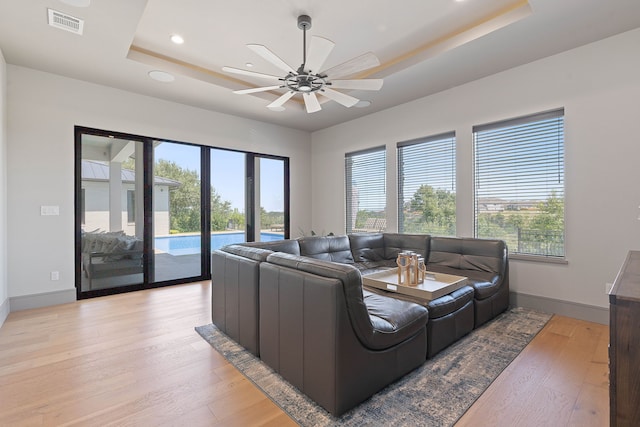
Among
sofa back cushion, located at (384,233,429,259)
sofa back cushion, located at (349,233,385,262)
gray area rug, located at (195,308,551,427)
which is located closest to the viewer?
gray area rug, located at (195,308,551,427)

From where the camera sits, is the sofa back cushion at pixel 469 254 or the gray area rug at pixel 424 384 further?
the sofa back cushion at pixel 469 254

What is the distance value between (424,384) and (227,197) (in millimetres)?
4548

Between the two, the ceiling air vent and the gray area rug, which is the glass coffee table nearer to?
the gray area rug

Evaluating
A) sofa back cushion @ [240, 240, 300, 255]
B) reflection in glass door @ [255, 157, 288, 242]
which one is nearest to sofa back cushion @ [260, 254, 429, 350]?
sofa back cushion @ [240, 240, 300, 255]

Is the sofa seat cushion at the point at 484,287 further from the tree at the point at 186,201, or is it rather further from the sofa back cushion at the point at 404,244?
the tree at the point at 186,201

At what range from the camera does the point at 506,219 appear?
4004 mm

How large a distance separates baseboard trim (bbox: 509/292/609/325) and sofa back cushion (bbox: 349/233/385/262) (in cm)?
178

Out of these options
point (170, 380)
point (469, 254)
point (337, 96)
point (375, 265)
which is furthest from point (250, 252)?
point (469, 254)

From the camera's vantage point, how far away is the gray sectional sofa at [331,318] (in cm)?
179

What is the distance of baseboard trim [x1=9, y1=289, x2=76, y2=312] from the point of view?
3705mm

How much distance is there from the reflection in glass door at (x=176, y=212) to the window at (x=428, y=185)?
357 centimetres

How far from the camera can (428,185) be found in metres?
4.84

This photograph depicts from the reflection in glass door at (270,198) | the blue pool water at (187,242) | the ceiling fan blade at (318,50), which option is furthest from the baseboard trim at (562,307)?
the reflection in glass door at (270,198)

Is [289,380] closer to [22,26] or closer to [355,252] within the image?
[355,252]
